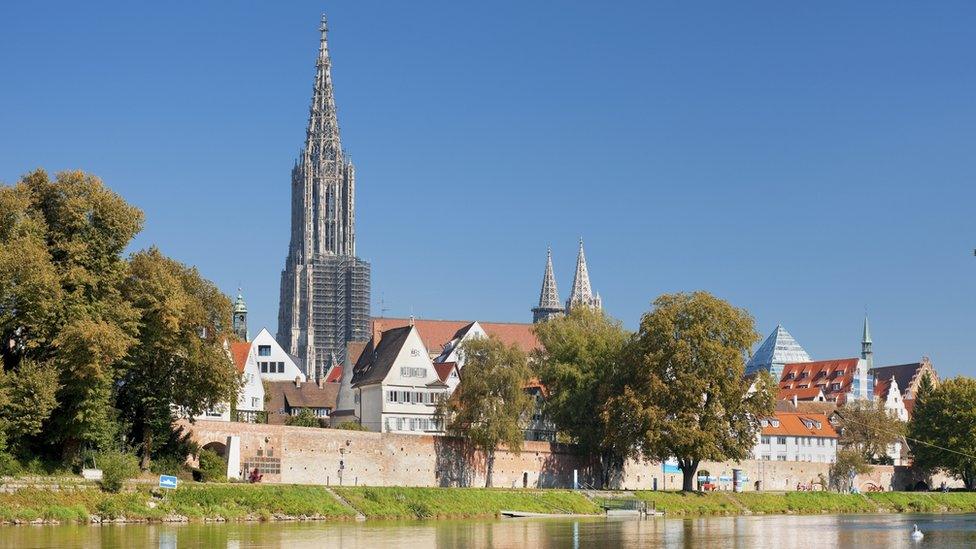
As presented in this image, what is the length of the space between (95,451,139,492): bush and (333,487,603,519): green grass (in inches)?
460

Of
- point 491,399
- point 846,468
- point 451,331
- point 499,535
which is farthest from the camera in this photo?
point 451,331

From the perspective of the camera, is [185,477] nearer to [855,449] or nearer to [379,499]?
[379,499]

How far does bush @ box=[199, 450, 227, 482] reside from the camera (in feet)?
255

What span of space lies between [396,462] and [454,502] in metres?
14.5

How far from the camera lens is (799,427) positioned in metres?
134

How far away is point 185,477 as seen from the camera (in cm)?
7669

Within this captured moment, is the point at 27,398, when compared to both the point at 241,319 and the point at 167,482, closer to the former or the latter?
the point at 167,482

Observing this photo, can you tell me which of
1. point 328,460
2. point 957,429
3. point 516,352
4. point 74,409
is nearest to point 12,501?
point 74,409

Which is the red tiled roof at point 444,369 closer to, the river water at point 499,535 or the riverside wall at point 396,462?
the riverside wall at point 396,462

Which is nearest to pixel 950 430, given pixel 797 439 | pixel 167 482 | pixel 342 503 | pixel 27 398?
pixel 797 439

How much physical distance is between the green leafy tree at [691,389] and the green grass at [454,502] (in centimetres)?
704

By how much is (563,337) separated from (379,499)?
3017 centimetres

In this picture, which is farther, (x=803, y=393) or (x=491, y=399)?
(x=803, y=393)

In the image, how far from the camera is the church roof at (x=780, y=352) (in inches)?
7613
